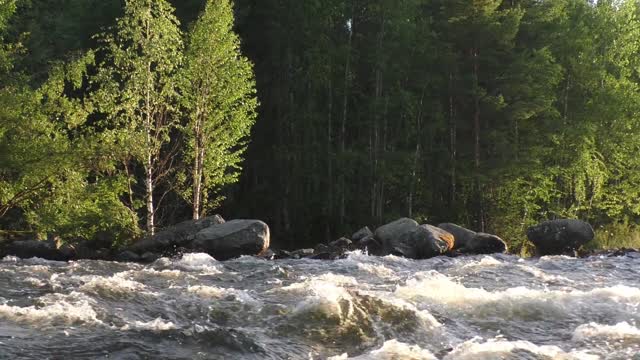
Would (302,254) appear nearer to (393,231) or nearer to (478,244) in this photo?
(393,231)

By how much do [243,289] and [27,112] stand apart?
31.8 ft

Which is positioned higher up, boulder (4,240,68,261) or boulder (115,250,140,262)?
boulder (4,240,68,261)

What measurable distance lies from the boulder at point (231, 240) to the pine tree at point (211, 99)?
8.76ft

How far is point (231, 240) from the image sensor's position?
19.6 metres

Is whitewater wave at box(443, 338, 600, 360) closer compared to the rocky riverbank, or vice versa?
whitewater wave at box(443, 338, 600, 360)

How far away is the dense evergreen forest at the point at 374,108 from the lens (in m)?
22.7

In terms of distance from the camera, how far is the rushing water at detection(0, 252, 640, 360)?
7680mm

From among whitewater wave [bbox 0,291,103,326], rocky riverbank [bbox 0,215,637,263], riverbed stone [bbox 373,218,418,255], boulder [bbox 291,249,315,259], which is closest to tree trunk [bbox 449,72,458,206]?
rocky riverbank [bbox 0,215,637,263]

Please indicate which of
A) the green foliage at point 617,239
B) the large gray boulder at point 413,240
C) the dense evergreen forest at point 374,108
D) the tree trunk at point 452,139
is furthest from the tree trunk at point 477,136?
the large gray boulder at point 413,240

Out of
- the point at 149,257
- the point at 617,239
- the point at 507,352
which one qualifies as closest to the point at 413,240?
Answer: the point at 149,257

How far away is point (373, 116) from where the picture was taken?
3030cm

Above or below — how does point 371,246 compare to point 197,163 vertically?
below

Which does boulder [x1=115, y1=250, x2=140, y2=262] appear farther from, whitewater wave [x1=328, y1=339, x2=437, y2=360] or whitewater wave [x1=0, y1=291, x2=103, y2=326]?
whitewater wave [x1=328, y1=339, x2=437, y2=360]

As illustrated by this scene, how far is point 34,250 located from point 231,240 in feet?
18.8
